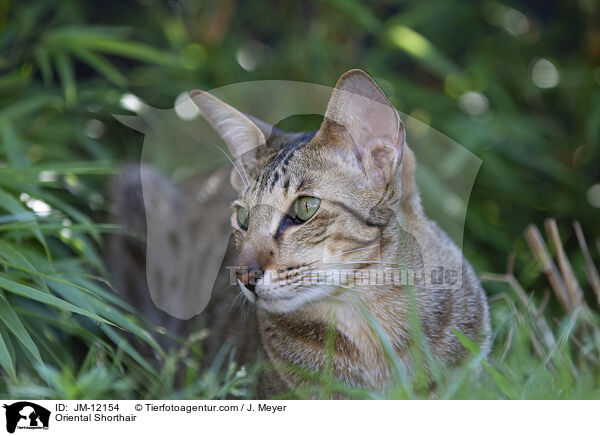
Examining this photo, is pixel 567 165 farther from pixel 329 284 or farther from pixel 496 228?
pixel 329 284

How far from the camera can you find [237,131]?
1123mm

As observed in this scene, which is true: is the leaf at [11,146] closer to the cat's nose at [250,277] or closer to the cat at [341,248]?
the cat at [341,248]

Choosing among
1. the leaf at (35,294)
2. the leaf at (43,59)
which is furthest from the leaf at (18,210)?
the leaf at (43,59)

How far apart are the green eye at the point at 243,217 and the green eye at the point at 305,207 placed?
10 centimetres

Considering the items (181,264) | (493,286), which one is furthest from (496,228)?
(181,264)

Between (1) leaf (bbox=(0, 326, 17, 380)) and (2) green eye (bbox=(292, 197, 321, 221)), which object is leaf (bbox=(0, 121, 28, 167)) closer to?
(1) leaf (bbox=(0, 326, 17, 380))

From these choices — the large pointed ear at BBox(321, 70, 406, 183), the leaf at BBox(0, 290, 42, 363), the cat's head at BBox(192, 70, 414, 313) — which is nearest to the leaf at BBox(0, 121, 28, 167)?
the leaf at BBox(0, 290, 42, 363)

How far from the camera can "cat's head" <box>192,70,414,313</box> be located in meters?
0.96

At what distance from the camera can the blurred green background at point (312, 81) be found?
1525 mm

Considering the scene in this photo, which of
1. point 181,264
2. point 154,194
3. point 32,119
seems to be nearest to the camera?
point 181,264

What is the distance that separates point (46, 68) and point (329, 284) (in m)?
1.12

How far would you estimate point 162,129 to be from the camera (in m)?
1.65

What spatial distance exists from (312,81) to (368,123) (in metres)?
0.62
